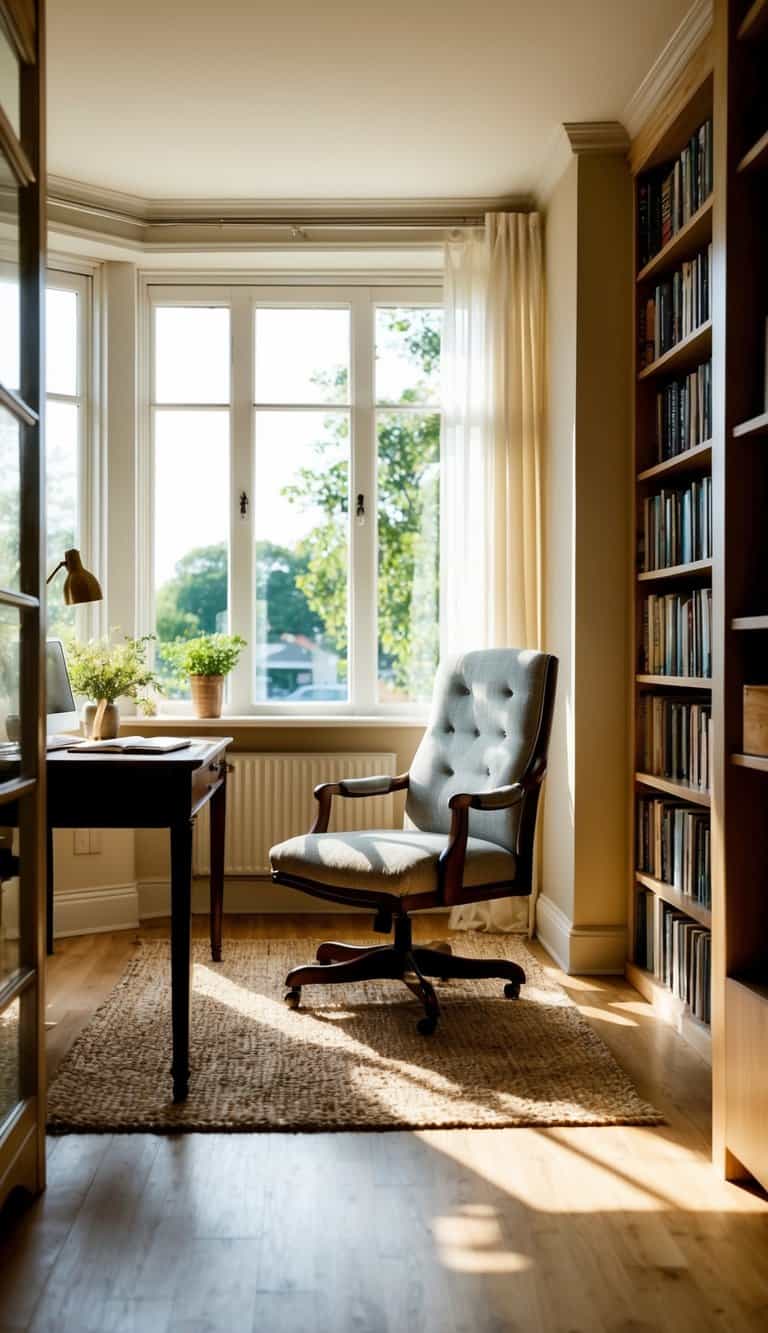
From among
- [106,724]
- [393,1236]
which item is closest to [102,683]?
[106,724]

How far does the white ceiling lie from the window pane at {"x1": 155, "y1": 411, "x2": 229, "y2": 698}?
922 mm

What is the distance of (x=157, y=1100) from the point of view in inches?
98.2

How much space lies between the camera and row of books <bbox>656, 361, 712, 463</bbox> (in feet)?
9.91

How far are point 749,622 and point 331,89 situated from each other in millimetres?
2300

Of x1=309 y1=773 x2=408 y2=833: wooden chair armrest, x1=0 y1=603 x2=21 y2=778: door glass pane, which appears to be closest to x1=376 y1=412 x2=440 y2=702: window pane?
x1=309 y1=773 x2=408 y2=833: wooden chair armrest

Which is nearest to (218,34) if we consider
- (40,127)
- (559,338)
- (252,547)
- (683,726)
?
(40,127)

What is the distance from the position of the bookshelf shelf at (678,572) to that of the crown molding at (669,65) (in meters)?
1.40

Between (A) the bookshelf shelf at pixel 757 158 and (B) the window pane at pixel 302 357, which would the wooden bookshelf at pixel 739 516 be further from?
(B) the window pane at pixel 302 357

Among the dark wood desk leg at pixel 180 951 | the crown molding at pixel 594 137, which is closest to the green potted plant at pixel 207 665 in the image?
the dark wood desk leg at pixel 180 951

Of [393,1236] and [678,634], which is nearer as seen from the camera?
[393,1236]

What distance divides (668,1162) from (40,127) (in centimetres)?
242

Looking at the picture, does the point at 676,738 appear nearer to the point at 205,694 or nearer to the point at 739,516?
the point at 739,516

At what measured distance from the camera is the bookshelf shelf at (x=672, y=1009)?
2.85 metres

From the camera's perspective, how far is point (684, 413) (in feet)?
10.5
